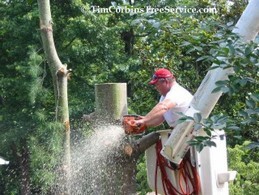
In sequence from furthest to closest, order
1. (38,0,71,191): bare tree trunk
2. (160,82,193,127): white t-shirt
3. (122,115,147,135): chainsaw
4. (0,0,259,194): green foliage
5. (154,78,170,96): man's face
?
(0,0,259,194): green foliage, (38,0,71,191): bare tree trunk, (154,78,170,96): man's face, (160,82,193,127): white t-shirt, (122,115,147,135): chainsaw

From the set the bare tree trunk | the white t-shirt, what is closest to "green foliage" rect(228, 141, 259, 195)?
the bare tree trunk

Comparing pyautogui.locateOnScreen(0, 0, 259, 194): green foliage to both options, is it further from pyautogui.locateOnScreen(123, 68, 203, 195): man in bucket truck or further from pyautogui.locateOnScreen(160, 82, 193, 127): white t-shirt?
pyautogui.locateOnScreen(160, 82, 193, 127): white t-shirt

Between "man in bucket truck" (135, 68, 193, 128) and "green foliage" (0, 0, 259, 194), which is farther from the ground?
"man in bucket truck" (135, 68, 193, 128)

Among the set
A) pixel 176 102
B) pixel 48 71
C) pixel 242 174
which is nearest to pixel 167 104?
pixel 176 102

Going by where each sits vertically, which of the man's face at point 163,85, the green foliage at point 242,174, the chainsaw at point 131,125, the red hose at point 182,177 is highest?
the man's face at point 163,85

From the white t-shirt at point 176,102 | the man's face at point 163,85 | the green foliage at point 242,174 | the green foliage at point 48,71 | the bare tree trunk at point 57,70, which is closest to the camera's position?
the white t-shirt at point 176,102

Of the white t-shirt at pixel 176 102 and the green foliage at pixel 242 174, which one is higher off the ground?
the white t-shirt at pixel 176 102

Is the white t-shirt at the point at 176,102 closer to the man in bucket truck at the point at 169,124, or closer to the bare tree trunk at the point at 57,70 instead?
the man in bucket truck at the point at 169,124

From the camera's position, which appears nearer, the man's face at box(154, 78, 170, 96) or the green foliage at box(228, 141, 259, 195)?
the man's face at box(154, 78, 170, 96)

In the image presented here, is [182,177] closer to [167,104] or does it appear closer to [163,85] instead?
[167,104]

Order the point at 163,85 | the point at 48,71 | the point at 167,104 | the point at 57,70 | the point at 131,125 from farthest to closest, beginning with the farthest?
the point at 48,71
the point at 57,70
the point at 163,85
the point at 167,104
the point at 131,125

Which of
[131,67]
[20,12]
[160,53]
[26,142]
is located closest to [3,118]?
[26,142]

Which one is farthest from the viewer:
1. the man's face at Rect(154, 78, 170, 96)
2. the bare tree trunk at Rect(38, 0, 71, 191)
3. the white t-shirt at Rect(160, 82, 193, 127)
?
the bare tree trunk at Rect(38, 0, 71, 191)

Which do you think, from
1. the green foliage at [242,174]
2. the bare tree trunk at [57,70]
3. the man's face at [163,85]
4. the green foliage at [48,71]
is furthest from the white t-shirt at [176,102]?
→ the green foliage at [48,71]
